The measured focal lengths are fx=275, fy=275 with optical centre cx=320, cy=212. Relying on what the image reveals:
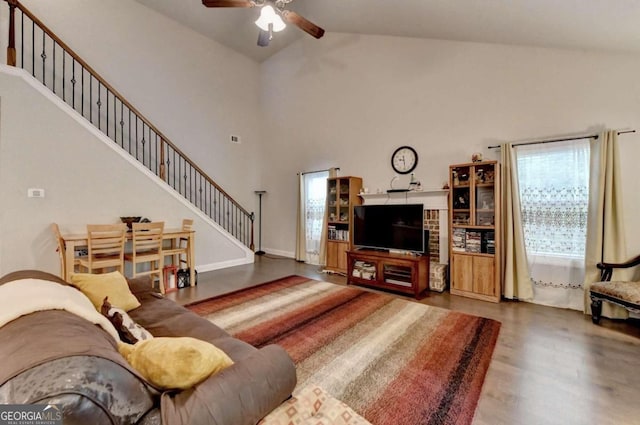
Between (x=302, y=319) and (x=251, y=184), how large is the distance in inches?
193

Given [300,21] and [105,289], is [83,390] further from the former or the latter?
[300,21]

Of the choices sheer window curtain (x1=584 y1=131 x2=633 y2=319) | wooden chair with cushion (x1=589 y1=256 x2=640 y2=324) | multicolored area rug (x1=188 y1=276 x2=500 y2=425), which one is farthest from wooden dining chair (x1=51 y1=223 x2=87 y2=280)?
sheer window curtain (x1=584 y1=131 x2=633 y2=319)

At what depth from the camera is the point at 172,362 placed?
2.95ft

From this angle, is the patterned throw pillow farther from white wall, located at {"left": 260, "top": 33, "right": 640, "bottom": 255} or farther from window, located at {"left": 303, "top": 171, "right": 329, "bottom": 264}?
window, located at {"left": 303, "top": 171, "right": 329, "bottom": 264}

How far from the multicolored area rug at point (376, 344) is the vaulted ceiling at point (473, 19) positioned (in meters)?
3.04

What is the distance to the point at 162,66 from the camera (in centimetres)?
565

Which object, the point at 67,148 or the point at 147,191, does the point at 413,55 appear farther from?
the point at 67,148

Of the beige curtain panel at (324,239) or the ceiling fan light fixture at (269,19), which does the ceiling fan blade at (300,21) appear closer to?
the ceiling fan light fixture at (269,19)

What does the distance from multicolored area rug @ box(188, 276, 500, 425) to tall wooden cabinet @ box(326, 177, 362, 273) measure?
119cm

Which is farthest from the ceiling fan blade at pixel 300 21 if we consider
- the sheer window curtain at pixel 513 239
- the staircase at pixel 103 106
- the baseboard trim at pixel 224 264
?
the baseboard trim at pixel 224 264

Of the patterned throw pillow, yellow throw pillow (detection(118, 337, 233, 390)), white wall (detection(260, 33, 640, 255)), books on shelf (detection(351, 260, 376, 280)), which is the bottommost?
books on shelf (detection(351, 260, 376, 280))

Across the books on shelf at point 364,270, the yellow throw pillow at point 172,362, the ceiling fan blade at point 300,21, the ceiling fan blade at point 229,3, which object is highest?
the ceiling fan blade at point 229,3

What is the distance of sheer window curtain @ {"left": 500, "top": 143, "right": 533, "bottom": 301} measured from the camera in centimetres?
345

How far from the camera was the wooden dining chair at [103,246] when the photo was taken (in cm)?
326
